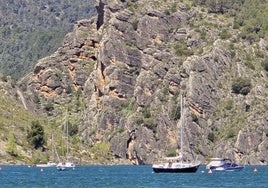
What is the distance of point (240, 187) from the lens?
14400 cm

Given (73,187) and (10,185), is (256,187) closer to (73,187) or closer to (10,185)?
(73,187)

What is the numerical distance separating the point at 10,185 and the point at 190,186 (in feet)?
109

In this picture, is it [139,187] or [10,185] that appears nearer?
[139,187]

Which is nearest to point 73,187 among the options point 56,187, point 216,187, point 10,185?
point 56,187

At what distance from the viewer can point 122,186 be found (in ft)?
474

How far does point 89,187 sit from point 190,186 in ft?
59.0

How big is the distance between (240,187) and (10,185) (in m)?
42.1

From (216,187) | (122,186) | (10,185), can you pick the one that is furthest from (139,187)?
(10,185)

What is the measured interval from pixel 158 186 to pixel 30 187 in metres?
22.7

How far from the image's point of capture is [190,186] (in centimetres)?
14512

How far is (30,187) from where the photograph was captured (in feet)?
470

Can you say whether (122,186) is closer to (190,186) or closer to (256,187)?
(190,186)

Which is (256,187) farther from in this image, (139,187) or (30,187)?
(30,187)

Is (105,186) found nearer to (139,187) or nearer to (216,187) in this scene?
(139,187)
